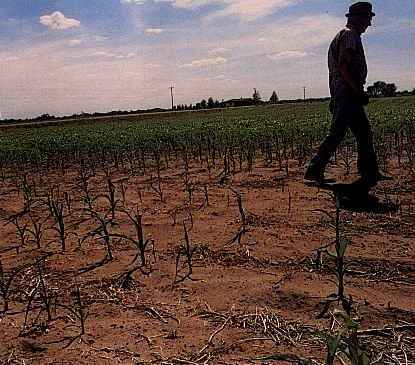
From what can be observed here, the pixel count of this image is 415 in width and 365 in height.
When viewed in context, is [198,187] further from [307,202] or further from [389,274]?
[389,274]

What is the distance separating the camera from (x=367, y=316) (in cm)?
249

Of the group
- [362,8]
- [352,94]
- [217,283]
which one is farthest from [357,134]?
[217,283]

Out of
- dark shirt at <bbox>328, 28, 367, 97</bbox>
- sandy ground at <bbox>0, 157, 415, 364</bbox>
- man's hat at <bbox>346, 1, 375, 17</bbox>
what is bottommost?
sandy ground at <bbox>0, 157, 415, 364</bbox>

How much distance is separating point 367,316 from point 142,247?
1.54 m

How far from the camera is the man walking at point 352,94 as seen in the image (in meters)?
5.58

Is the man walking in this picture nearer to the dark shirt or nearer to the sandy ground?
the dark shirt

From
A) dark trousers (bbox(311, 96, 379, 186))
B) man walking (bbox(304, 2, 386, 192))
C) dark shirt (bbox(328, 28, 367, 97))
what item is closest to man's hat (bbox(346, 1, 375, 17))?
man walking (bbox(304, 2, 386, 192))

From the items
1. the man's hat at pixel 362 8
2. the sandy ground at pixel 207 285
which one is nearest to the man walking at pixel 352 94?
the man's hat at pixel 362 8

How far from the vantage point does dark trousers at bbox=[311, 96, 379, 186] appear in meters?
5.68

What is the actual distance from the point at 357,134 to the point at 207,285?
11.5ft

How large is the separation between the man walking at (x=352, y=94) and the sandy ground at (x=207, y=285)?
62 cm

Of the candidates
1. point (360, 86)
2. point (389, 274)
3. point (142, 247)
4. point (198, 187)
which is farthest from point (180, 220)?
point (360, 86)

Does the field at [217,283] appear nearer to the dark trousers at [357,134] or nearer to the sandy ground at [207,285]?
the sandy ground at [207,285]

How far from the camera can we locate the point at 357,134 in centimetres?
583
